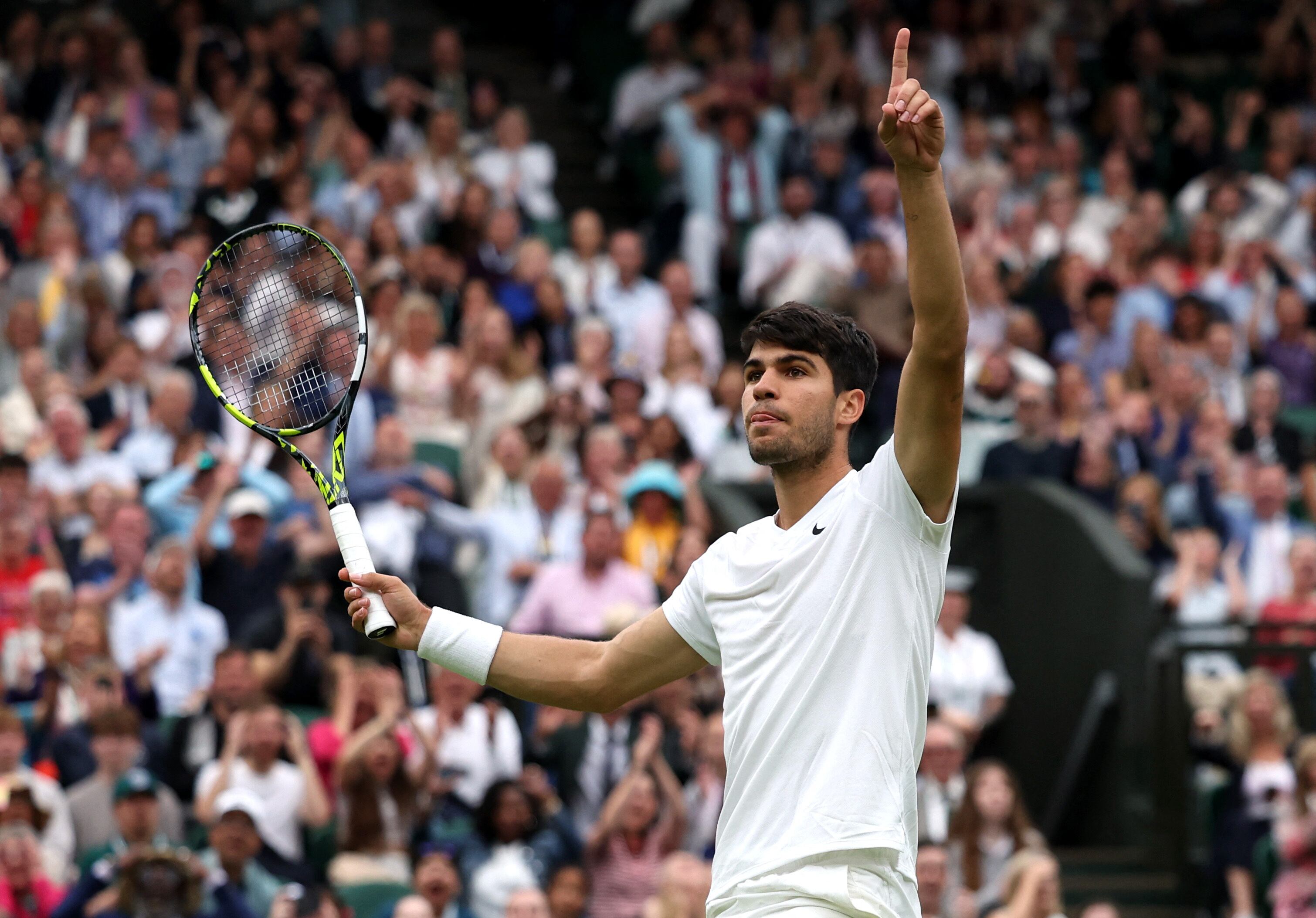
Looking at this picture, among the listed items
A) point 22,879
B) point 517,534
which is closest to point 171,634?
point 22,879

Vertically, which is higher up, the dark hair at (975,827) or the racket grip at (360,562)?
the racket grip at (360,562)

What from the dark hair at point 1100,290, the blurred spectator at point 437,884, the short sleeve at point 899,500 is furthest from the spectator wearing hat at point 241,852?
the dark hair at point 1100,290

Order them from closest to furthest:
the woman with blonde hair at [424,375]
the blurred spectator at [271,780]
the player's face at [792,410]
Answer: the player's face at [792,410]
the blurred spectator at [271,780]
the woman with blonde hair at [424,375]

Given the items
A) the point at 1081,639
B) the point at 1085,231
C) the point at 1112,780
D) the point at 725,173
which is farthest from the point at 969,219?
the point at 1112,780

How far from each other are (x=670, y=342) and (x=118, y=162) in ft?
12.5

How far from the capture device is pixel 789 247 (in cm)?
Answer: 1454

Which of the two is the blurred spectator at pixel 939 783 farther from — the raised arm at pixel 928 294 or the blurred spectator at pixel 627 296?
the raised arm at pixel 928 294

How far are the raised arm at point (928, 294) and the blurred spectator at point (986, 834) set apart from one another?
20.6 feet

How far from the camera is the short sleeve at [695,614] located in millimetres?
4188

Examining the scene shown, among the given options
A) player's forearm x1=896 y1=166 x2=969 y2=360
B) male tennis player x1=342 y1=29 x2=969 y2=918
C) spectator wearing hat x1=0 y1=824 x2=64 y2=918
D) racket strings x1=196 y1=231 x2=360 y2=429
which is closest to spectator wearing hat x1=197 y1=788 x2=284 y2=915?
spectator wearing hat x1=0 y1=824 x2=64 y2=918

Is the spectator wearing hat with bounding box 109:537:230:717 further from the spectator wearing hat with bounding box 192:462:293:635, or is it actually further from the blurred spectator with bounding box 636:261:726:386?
the blurred spectator with bounding box 636:261:726:386

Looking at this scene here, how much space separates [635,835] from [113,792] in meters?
2.40

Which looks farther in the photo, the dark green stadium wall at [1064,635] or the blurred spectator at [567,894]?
the dark green stadium wall at [1064,635]

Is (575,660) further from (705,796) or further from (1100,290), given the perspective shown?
(1100,290)
